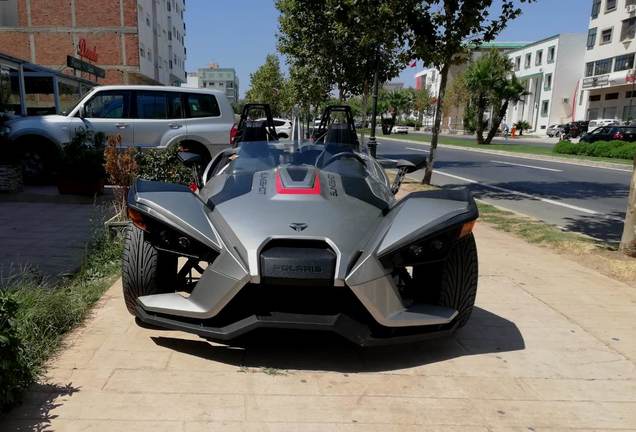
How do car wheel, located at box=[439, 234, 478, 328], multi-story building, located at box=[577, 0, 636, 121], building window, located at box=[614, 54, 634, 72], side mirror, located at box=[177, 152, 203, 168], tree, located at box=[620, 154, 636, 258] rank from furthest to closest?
multi-story building, located at box=[577, 0, 636, 121]
building window, located at box=[614, 54, 634, 72]
tree, located at box=[620, 154, 636, 258]
side mirror, located at box=[177, 152, 203, 168]
car wheel, located at box=[439, 234, 478, 328]

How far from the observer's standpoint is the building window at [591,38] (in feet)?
190

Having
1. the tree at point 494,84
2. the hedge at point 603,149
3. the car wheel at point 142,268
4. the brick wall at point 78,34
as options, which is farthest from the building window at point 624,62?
the car wheel at point 142,268

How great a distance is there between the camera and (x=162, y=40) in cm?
5381

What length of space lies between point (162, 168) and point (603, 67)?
62459mm

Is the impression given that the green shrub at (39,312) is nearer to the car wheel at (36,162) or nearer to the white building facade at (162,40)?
the car wheel at (36,162)

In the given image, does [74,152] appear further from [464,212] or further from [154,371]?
[464,212]

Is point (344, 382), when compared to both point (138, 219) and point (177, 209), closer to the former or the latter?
point (177, 209)

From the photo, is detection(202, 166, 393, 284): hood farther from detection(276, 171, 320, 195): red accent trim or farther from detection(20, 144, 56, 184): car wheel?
detection(20, 144, 56, 184): car wheel

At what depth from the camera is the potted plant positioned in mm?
8109

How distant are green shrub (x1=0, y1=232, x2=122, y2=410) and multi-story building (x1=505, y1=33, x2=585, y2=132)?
65431mm

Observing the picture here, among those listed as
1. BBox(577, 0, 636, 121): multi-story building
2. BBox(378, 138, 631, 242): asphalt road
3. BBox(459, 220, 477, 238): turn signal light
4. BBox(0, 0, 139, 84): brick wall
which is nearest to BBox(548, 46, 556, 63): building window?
BBox(577, 0, 636, 121): multi-story building

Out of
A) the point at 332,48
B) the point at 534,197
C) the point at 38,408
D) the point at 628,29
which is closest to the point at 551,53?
the point at 628,29

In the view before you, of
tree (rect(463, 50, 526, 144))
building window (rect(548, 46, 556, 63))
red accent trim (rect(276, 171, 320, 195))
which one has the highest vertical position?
building window (rect(548, 46, 556, 63))

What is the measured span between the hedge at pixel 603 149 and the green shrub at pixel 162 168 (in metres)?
20.7
